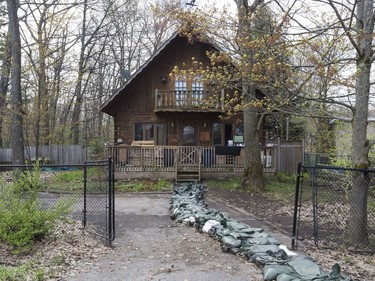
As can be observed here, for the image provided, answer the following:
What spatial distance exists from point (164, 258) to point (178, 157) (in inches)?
439

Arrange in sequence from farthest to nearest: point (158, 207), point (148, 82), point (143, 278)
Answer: point (148, 82) < point (158, 207) < point (143, 278)

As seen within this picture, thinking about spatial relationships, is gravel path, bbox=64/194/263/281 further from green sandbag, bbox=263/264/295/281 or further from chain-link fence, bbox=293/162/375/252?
chain-link fence, bbox=293/162/375/252

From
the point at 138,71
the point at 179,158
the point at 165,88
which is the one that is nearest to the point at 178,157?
the point at 179,158

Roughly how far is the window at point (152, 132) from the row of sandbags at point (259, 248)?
1073 centimetres

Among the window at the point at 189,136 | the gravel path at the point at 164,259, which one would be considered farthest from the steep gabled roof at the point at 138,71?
the gravel path at the point at 164,259

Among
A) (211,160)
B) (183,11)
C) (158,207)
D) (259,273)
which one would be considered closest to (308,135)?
(211,160)

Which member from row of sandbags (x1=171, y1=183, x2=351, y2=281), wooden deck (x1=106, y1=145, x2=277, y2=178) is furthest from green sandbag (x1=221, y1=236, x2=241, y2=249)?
wooden deck (x1=106, y1=145, x2=277, y2=178)

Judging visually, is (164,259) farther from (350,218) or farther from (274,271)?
(350,218)

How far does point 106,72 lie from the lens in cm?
3512

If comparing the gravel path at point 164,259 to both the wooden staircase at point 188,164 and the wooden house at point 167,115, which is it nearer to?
the wooden staircase at point 188,164

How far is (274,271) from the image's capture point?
182 inches

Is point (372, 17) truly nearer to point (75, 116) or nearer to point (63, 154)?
point (63, 154)

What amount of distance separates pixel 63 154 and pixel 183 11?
64.0 ft

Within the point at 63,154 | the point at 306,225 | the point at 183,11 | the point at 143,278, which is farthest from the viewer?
the point at 63,154
